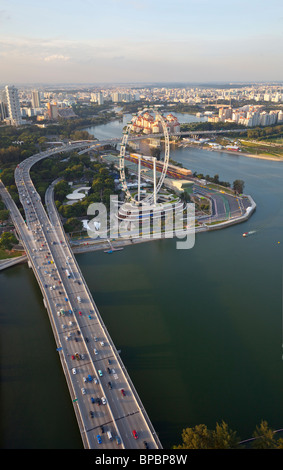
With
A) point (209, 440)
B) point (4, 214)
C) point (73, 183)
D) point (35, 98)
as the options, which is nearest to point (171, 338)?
point (209, 440)

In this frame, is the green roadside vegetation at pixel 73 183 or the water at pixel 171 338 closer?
the water at pixel 171 338

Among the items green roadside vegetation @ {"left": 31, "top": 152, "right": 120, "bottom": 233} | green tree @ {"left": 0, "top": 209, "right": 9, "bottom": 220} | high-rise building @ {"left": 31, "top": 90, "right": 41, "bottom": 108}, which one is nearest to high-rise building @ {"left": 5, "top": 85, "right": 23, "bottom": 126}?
green roadside vegetation @ {"left": 31, "top": 152, "right": 120, "bottom": 233}

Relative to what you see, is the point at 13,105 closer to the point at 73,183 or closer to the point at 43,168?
the point at 43,168

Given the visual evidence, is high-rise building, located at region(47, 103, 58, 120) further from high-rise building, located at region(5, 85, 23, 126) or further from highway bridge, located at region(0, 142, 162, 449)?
highway bridge, located at region(0, 142, 162, 449)

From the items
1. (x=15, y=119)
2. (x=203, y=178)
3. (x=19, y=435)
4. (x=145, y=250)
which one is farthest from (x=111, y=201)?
(x=15, y=119)

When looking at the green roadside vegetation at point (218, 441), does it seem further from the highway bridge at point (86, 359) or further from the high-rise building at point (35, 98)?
the high-rise building at point (35, 98)

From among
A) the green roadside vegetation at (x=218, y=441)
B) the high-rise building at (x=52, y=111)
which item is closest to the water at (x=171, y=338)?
the green roadside vegetation at (x=218, y=441)
